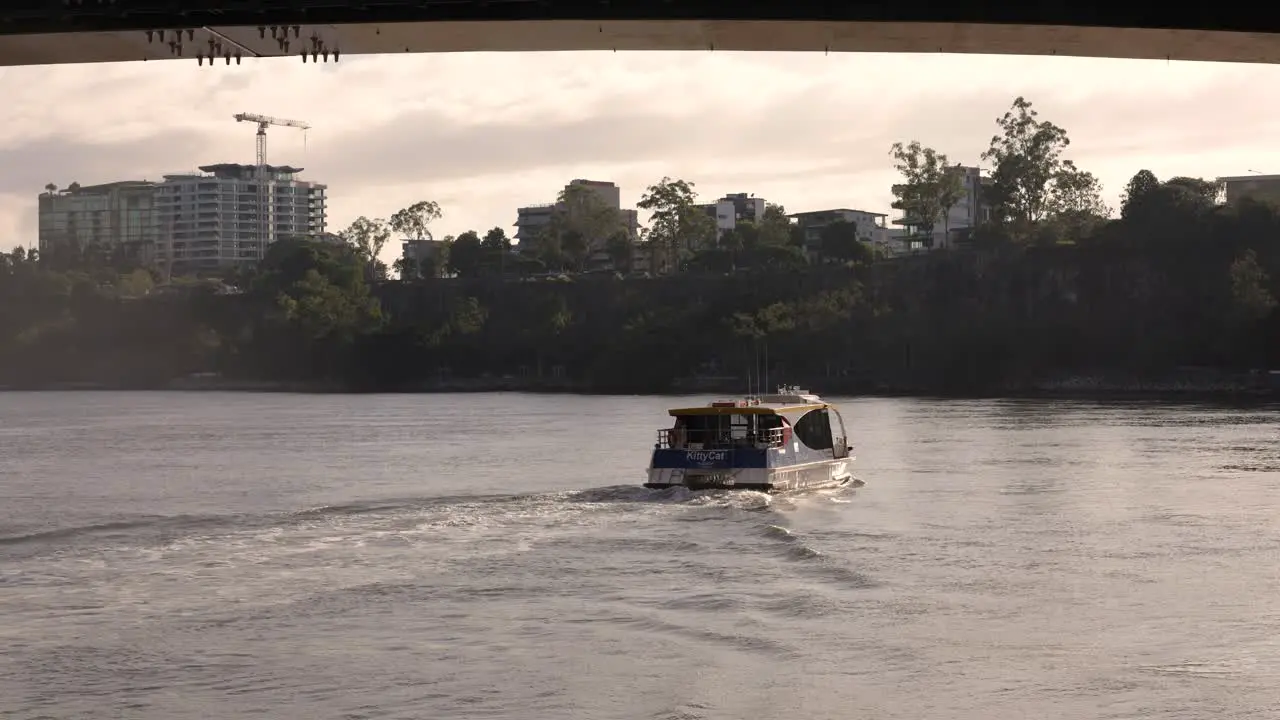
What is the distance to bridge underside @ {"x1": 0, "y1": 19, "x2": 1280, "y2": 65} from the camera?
17.4 meters

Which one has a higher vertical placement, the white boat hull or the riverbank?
the riverbank

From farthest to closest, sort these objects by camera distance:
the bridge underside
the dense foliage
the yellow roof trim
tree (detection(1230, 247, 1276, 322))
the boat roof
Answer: the dense foliage, tree (detection(1230, 247, 1276, 322)), the boat roof, the yellow roof trim, the bridge underside

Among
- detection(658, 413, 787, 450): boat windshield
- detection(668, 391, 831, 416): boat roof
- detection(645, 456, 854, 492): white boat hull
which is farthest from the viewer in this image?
detection(658, 413, 787, 450): boat windshield

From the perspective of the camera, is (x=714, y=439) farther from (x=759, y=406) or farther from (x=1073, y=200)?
(x=1073, y=200)

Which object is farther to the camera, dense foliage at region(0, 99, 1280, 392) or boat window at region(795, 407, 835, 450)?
dense foliage at region(0, 99, 1280, 392)

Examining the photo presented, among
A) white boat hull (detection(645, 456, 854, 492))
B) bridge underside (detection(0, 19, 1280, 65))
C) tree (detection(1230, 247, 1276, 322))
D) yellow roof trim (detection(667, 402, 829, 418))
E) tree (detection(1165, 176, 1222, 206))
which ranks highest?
tree (detection(1165, 176, 1222, 206))

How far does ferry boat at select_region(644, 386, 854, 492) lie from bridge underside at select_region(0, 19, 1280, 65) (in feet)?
90.3

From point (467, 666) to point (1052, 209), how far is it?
169 m

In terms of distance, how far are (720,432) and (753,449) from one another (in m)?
2.03

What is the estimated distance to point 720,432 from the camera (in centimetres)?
4816

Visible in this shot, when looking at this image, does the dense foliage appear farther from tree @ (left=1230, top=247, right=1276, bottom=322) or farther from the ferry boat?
the ferry boat

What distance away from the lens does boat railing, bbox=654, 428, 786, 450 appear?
47.7m

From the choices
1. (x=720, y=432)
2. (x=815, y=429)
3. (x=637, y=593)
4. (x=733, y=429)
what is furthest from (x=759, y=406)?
(x=637, y=593)

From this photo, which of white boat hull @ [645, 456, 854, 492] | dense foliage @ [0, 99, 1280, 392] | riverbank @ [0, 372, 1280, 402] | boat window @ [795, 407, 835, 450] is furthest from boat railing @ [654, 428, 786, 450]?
dense foliage @ [0, 99, 1280, 392]
